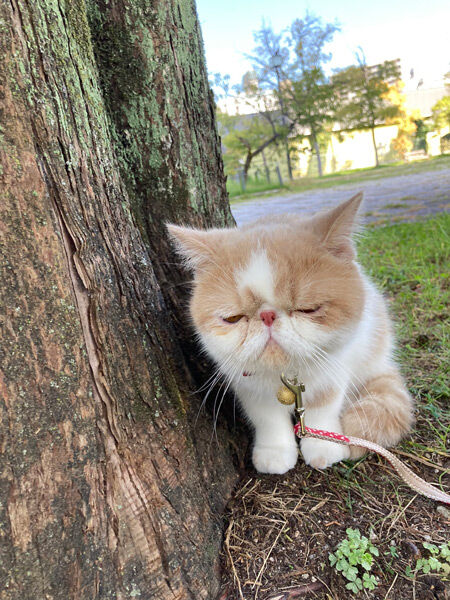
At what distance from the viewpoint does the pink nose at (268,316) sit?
117 cm

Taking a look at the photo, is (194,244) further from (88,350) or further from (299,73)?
(299,73)

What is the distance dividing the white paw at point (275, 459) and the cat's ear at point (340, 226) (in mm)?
749

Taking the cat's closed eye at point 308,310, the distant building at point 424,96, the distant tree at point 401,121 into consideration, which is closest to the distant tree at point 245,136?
the distant tree at point 401,121

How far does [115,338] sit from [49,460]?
333mm

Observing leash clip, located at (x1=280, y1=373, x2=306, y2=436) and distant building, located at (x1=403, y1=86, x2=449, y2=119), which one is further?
distant building, located at (x1=403, y1=86, x2=449, y2=119)

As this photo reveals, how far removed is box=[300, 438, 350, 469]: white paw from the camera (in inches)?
58.5

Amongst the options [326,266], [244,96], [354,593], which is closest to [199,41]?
[326,266]

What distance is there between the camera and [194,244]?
4.36 ft

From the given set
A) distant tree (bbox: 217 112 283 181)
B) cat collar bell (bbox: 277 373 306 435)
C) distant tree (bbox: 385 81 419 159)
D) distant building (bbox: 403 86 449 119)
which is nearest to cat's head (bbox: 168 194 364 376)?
cat collar bell (bbox: 277 373 306 435)

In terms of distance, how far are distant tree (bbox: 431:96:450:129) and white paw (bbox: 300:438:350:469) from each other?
23498mm

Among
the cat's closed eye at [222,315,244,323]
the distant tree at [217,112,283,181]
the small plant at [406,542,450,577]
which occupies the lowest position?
the small plant at [406,542,450,577]

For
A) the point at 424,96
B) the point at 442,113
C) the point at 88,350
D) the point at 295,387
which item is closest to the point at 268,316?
the point at 295,387

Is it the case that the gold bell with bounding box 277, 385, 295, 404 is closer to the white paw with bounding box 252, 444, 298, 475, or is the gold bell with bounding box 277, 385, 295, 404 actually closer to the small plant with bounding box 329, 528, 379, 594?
the white paw with bounding box 252, 444, 298, 475

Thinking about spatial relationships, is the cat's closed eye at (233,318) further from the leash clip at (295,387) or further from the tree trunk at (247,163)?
the tree trunk at (247,163)
